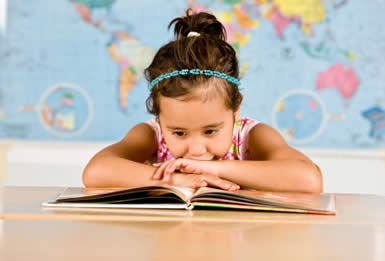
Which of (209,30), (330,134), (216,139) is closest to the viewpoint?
(216,139)

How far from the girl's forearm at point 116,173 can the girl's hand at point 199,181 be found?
64mm

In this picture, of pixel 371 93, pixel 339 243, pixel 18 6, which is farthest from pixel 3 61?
pixel 339 243

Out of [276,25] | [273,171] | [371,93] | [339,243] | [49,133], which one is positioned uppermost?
[276,25]

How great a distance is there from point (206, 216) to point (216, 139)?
23.1 inches

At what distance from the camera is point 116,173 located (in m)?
1.14

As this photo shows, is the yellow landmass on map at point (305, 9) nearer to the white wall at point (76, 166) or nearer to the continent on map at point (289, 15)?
the continent on map at point (289, 15)

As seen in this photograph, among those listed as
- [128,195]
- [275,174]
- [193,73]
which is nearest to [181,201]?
[128,195]

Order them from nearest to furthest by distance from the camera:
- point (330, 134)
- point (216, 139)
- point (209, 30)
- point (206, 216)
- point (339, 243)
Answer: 1. point (339, 243)
2. point (206, 216)
3. point (216, 139)
4. point (209, 30)
5. point (330, 134)

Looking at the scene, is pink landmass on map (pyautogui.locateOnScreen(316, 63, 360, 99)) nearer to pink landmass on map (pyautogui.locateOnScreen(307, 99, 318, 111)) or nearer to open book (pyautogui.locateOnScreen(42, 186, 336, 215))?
pink landmass on map (pyautogui.locateOnScreen(307, 99, 318, 111))

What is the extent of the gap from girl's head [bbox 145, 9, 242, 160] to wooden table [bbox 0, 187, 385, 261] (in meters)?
0.52

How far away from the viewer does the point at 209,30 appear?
4.94 feet

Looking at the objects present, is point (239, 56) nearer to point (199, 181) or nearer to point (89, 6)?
point (89, 6)

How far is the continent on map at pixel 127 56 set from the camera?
2.96 meters

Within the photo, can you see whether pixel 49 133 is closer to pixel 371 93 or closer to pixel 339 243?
pixel 371 93
